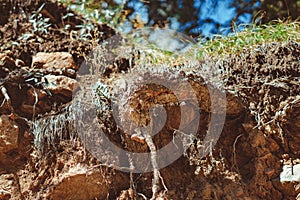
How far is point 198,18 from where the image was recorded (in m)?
3.94

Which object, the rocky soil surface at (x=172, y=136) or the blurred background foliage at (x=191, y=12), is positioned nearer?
the rocky soil surface at (x=172, y=136)

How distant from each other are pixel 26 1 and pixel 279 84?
1.86 metres

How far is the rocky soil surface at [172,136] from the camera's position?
2076 millimetres

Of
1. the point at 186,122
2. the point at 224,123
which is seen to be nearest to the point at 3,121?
the point at 186,122

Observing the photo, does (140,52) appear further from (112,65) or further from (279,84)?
(279,84)

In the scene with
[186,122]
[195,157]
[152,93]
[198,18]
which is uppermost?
[198,18]

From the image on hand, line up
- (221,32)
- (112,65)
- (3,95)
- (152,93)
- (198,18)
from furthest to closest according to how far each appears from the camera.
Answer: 1. (198,18)
2. (221,32)
3. (112,65)
4. (3,95)
5. (152,93)

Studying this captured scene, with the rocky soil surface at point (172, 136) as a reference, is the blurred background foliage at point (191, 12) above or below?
above

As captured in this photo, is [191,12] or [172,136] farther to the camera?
[191,12]

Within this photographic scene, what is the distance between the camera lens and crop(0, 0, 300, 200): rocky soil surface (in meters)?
2.08

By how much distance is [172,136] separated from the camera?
7.29 feet

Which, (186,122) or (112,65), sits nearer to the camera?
(186,122)

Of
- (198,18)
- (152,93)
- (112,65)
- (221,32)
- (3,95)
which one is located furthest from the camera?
(198,18)

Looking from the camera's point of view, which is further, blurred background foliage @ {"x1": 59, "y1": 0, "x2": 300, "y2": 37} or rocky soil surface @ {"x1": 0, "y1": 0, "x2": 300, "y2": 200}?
blurred background foliage @ {"x1": 59, "y1": 0, "x2": 300, "y2": 37}
